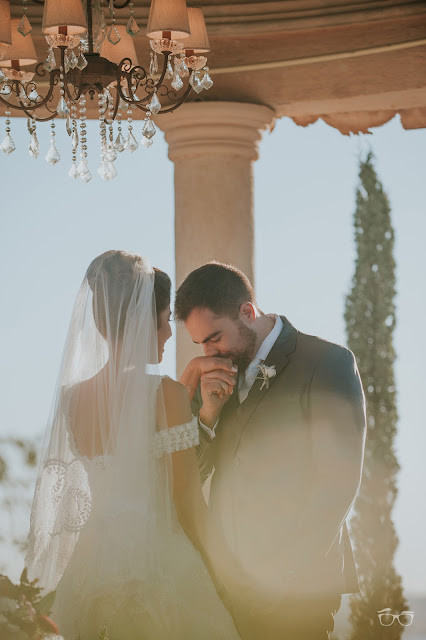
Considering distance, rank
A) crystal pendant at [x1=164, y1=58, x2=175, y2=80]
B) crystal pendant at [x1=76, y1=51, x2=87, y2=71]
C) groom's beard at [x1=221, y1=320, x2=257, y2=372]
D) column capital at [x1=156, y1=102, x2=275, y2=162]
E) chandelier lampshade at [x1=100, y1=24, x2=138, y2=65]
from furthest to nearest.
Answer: column capital at [x1=156, y1=102, x2=275, y2=162] → chandelier lampshade at [x1=100, y1=24, x2=138, y2=65] → crystal pendant at [x1=164, y1=58, x2=175, y2=80] → groom's beard at [x1=221, y1=320, x2=257, y2=372] → crystal pendant at [x1=76, y1=51, x2=87, y2=71]

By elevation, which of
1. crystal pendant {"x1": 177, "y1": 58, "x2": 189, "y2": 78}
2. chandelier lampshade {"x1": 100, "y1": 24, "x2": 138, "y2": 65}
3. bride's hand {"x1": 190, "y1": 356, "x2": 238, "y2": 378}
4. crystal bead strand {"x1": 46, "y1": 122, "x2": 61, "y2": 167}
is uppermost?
chandelier lampshade {"x1": 100, "y1": 24, "x2": 138, "y2": 65}

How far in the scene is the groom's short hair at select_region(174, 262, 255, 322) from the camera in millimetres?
4180

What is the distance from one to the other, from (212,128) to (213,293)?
82.8 inches

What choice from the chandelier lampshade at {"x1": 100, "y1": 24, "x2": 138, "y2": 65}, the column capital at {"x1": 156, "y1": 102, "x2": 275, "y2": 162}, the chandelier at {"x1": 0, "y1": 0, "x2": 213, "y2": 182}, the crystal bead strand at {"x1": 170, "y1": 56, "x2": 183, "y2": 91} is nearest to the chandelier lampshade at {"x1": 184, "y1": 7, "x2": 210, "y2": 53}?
the chandelier at {"x1": 0, "y1": 0, "x2": 213, "y2": 182}

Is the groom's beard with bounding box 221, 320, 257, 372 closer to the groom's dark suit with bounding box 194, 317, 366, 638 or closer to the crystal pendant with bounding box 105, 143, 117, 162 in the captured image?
the groom's dark suit with bounding box 194, 317, 366, 638

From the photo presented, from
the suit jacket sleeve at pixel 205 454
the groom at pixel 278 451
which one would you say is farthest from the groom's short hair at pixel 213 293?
the suit jacket sleeve at pixel 205 454

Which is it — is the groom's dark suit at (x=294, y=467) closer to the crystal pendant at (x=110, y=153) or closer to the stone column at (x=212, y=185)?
the crystal pendant at (x=110, y=153)

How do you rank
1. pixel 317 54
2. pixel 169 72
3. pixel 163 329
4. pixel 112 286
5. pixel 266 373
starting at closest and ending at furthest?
1. pixel 112 286
2. pixel 163 329
3. pixel 266 373
4. pixel 169 72
5. pixel 317 54

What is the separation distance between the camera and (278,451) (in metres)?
4.07

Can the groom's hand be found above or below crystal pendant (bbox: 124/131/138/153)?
below

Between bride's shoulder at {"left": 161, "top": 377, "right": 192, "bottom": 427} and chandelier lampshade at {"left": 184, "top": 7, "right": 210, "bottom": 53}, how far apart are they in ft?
5.38

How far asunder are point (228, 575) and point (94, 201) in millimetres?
5317

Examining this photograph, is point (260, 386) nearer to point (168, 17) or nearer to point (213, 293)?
point (213, 293)

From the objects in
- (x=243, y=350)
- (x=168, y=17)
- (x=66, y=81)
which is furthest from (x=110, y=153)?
(x=243, y=350)
